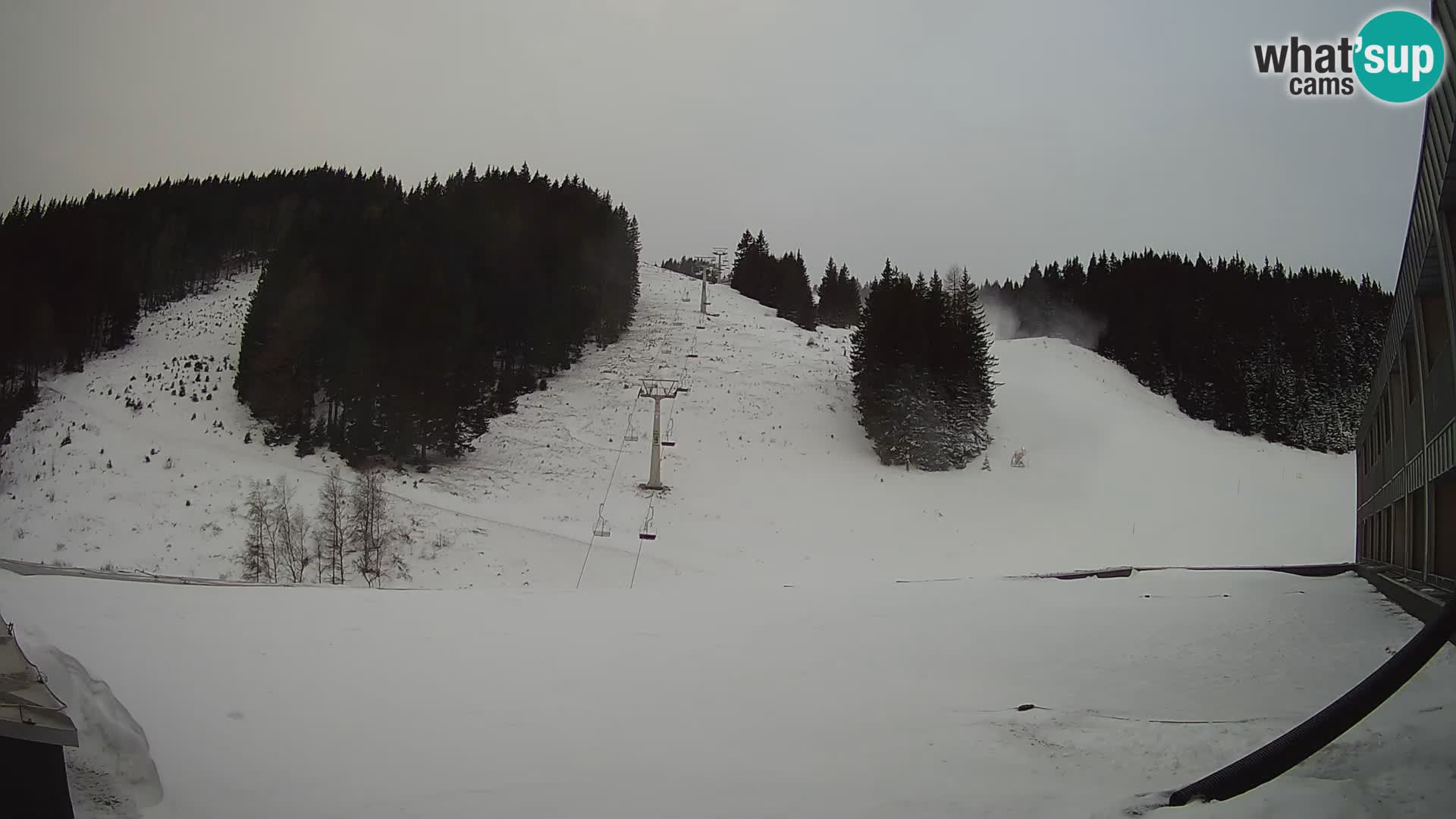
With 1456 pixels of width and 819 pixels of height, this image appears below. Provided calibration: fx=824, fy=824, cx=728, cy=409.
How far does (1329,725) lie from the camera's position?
4.38 metres

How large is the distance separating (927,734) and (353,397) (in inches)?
1171

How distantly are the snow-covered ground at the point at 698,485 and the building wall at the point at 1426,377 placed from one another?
451 inches

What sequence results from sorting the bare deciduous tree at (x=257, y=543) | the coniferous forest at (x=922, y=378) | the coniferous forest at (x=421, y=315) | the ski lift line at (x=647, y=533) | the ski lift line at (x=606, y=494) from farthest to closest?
the coniferous forest at (x=922, y=378) → the coniferous forest at (x=421, y=315) → the ski lift line at (x=647, y=533) → the ski lift line at (x=606, y=494) → the bare deciduous tree at (x=257, y=543)

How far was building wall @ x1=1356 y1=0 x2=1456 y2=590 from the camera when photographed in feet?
22.7

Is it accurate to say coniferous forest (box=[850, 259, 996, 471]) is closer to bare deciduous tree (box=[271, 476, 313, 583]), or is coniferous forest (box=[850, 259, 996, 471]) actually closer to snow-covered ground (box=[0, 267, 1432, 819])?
snow-covered ground (box=[0, 267, 1432, 819])

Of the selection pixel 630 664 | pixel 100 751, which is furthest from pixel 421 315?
pixel 100 751

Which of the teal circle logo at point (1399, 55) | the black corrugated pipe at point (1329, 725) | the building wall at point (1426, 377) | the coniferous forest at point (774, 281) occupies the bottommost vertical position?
the black corrugated pipe at point (1329, 725)

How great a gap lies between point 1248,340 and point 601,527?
4691 cm

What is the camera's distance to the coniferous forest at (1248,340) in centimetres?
4834

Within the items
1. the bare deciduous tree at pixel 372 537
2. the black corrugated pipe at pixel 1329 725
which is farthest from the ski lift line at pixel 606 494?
the black corrugated pipe at pixel 1329 725

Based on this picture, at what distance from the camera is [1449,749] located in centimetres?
445

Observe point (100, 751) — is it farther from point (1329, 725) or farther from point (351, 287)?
point (351, 287)

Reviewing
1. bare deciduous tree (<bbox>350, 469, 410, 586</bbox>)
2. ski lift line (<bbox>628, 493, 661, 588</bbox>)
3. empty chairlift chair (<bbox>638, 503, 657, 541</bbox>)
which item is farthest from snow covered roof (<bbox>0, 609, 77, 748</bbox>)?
empty chairlift chair (<bbox>638, 503, 657, 541</bbox>)
